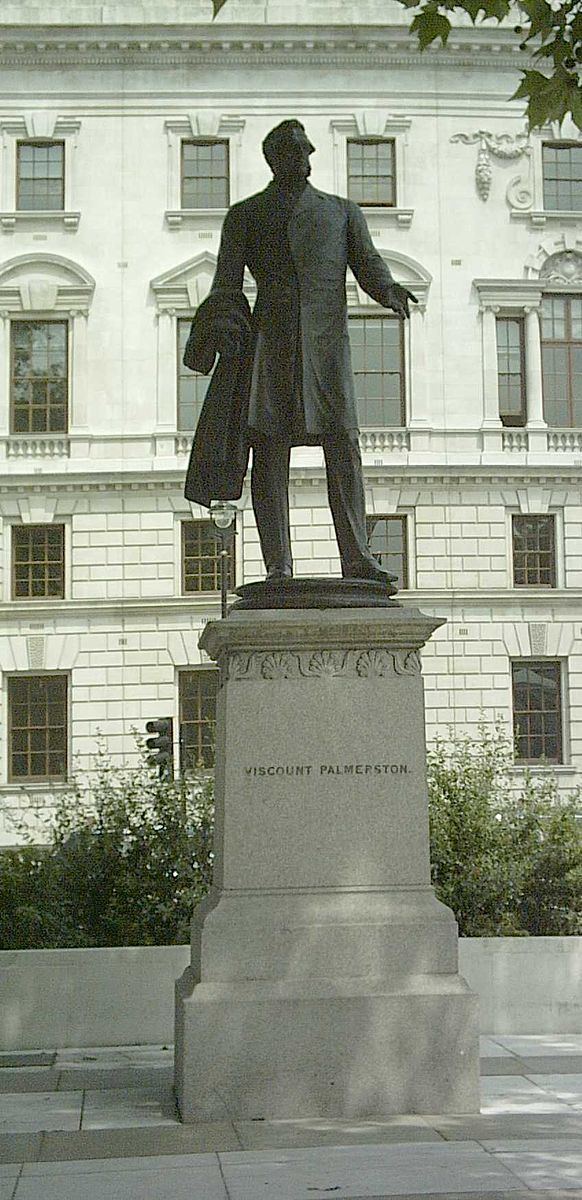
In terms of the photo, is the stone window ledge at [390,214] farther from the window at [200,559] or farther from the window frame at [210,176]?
the window at [200,559]

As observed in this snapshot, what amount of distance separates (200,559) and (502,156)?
1299 centimetres

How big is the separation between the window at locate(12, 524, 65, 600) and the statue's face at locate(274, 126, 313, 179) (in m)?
28.4

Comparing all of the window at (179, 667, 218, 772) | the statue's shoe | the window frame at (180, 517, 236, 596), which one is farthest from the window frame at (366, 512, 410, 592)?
the statue's shoe

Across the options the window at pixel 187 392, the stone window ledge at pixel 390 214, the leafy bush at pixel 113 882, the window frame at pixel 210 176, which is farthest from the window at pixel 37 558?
the leafy bush at pixel 113 882

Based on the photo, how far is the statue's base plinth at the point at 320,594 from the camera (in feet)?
29.0

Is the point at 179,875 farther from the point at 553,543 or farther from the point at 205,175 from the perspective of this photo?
the point at 205,175

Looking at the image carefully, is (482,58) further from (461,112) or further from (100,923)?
(100,923)

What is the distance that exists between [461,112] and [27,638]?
1724 cm

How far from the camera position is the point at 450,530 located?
123 ft

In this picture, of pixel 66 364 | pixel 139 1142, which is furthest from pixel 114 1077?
pixel 66 364

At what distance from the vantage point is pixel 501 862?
39.4ft

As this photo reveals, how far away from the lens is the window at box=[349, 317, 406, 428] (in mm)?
38219

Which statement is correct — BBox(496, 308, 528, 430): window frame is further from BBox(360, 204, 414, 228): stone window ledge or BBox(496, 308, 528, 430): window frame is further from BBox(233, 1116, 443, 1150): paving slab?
BBox(233, 1116, 443, 1150): paving slab

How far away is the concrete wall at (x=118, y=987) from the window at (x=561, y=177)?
31290mm
